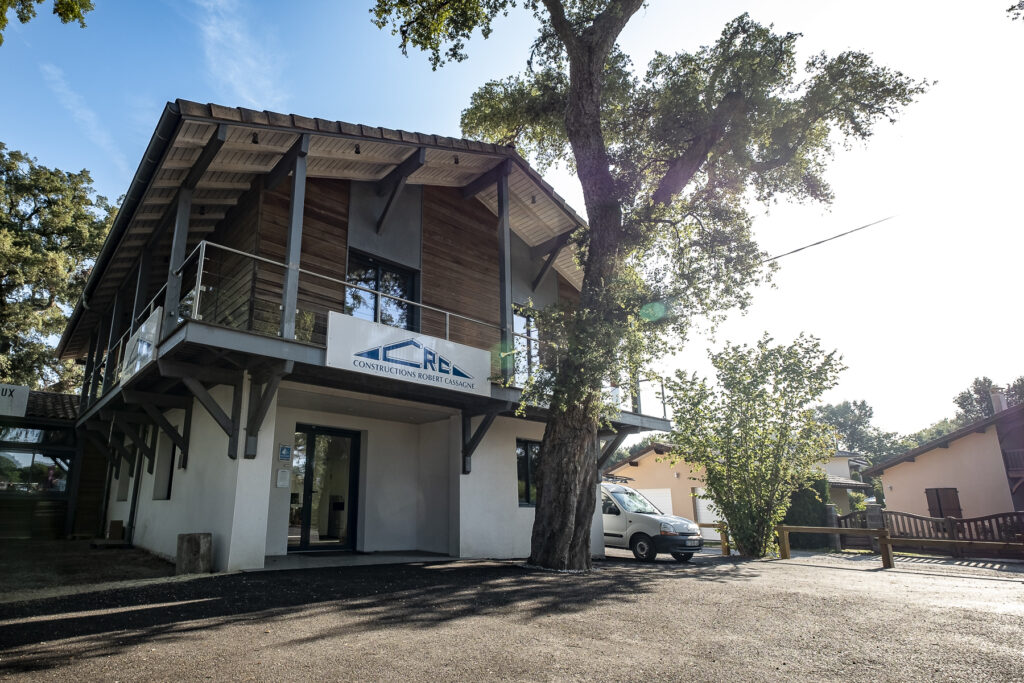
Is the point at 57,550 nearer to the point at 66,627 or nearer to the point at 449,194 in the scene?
the point at 66,627

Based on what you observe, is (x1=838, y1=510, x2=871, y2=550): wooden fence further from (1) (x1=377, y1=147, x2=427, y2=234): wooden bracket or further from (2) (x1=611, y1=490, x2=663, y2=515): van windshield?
(1) (x1=377, y1=147, x2=427, y2=234): wooden bracket

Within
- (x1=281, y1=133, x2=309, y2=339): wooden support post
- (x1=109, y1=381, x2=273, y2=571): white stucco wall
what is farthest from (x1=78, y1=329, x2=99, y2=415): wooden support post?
(x1=281, y1=133, x2=309, y2=339): wooden support post

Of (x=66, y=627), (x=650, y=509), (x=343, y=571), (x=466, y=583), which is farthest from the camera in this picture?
(x=650, y=509)

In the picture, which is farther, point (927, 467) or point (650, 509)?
point (927, 467)

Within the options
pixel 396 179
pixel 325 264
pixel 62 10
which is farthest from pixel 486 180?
pixel 62 10

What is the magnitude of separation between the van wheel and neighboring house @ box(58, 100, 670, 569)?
83cm

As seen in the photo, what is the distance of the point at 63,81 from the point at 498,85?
28.2 ft

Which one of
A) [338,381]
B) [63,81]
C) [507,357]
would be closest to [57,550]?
[338,381]

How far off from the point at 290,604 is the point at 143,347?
19.1 feet

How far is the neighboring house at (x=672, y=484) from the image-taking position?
→ 23578 mm

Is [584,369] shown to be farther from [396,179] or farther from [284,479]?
[284,479]

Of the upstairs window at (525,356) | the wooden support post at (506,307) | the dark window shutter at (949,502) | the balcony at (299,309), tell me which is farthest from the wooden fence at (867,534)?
the dark window shutter at (949,502)

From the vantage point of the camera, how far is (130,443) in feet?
48.9

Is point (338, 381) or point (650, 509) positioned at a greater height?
point (338, 381)
